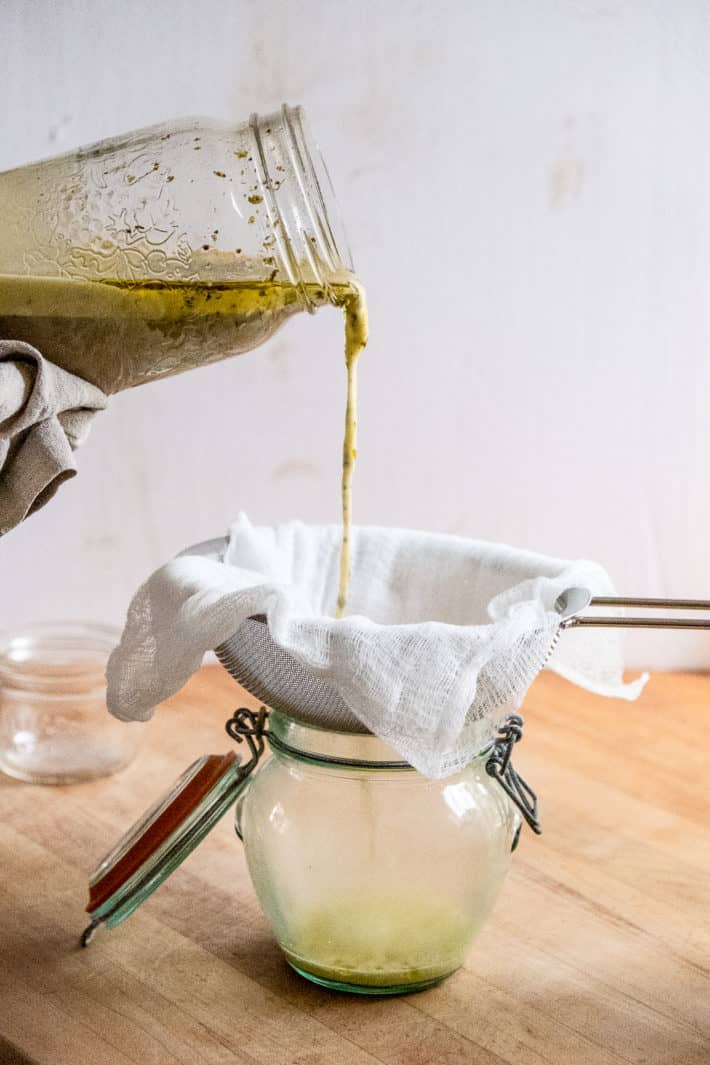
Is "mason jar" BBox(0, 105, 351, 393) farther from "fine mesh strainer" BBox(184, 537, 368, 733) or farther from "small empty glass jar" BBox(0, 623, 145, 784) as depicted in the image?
"small empty glass jar" BBox(0, 623, 145, 784)

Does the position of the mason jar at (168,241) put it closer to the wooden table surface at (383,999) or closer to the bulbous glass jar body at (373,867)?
the bulbous glass jar body at (373,867)

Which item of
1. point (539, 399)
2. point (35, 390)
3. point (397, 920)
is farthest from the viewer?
point (539, 399)

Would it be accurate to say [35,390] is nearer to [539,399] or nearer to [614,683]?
[614,683]

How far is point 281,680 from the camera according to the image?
2.21ft

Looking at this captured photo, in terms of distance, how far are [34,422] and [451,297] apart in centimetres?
66

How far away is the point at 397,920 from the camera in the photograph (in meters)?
0.69

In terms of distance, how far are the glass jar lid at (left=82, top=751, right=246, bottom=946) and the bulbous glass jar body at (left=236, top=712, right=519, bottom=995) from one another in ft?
0.11

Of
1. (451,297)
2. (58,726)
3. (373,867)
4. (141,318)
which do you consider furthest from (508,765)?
(451,297)

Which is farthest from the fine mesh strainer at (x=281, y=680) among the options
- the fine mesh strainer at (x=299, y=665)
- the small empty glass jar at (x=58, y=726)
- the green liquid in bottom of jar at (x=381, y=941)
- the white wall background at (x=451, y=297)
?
the white wall background at (x=451, y=297)

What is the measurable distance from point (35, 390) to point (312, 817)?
28cm

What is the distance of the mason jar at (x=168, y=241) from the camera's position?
60 cm

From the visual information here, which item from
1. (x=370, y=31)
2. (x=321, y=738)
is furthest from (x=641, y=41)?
(x=321, y=738)

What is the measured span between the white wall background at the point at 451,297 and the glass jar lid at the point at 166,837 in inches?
19.8

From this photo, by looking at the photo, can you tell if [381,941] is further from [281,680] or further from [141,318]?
[141,318]
